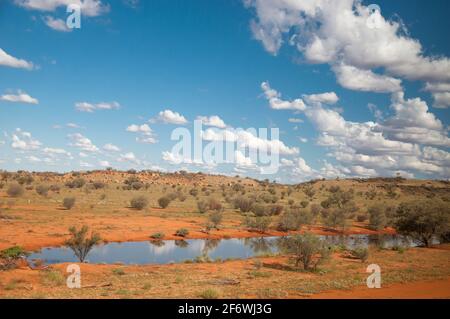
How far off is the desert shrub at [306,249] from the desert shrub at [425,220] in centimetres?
1302

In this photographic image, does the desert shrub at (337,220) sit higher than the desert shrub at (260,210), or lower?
lower

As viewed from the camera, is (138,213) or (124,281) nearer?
(124,281)

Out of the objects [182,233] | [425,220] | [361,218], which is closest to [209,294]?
[182,233]

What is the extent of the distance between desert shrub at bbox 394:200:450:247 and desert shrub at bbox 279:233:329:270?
42.7 feet

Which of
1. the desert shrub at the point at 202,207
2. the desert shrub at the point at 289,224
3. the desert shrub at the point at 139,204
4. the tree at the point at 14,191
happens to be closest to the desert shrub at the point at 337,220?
the desert shrub at the point at 289,224

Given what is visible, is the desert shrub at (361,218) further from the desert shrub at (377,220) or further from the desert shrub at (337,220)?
the desert shrub at (337,220)

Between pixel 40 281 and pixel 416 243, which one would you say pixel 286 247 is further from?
Answer: pixel 416 243

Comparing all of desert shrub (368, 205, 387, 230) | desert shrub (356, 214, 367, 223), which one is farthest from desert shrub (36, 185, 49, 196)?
desert shrub (368, 205, 387, 230)

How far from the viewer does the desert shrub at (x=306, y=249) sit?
21.5 meters

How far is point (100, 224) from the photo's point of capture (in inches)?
1401

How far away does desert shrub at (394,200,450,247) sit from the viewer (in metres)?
30.8

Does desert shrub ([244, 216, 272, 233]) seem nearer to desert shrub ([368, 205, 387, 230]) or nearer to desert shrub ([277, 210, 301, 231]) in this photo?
desert shrub ([277, 210, 301, 231])
